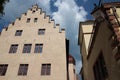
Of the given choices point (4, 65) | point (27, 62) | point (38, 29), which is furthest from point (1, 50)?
point (38, 29)

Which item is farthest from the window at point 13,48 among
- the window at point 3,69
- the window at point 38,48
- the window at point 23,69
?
the window at point 38,48

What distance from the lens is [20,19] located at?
2520cm

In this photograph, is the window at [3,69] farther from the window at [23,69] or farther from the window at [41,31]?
the window at [41,31]

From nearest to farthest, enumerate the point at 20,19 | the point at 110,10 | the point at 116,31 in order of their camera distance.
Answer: the point at 116,31 < the point at 110,10 < the point at 20,19

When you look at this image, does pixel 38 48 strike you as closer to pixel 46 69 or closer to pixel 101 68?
pixel 46 69

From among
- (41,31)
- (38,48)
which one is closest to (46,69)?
(38,48)

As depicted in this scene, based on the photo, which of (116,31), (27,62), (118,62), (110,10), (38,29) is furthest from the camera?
(38,29)

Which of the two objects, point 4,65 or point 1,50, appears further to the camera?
point 1,50

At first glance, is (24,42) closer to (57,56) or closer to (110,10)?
(57,56)

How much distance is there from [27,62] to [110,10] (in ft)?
46.0

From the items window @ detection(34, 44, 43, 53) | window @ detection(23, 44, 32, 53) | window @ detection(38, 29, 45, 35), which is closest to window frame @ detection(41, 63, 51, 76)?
window @ detection(34, 44, 43, 53)

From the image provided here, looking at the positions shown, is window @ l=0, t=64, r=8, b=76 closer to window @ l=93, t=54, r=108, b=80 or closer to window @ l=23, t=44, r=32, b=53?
window @ l=23, t=44, r=32, b=53

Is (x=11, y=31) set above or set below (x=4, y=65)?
above

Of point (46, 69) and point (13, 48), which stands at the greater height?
point (13, 48)
